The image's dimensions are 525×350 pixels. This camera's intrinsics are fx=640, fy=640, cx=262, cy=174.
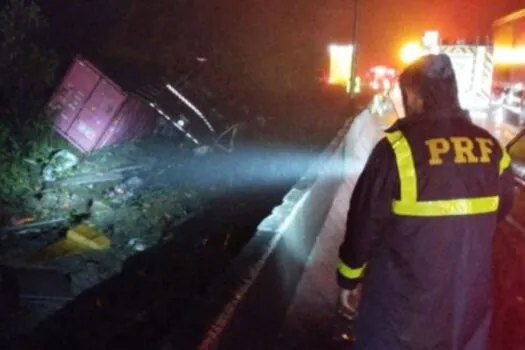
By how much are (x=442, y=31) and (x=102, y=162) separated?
816 inches

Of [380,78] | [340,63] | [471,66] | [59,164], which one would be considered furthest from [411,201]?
[340,63]

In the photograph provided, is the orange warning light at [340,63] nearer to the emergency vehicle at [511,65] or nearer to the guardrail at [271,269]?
the emergency vehicle at [511,65]

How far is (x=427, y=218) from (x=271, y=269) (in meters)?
2.16

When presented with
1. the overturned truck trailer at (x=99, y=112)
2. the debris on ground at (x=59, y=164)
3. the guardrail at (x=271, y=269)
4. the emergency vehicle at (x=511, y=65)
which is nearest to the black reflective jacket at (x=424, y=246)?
the guardrail at (x=271, y=269)

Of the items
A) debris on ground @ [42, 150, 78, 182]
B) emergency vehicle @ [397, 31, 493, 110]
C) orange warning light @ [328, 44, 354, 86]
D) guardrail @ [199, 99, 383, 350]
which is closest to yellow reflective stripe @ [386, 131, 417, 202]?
guardrail @ [199, 99, 383, 350]

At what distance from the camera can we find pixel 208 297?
3.93 m

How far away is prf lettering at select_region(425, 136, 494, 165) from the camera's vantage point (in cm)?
270

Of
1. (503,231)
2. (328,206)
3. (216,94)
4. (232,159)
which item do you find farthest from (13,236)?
(216,94)

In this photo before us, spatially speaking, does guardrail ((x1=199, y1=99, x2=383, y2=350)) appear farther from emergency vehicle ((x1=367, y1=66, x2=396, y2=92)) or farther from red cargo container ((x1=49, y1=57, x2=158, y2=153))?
emergency vehicle ((x1=367, y1=66, x2=396, y2=92))

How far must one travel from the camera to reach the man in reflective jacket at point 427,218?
2703mm

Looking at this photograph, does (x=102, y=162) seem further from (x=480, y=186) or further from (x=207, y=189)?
(x=480, y=186)

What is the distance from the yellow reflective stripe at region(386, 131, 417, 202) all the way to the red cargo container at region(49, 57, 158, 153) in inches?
561

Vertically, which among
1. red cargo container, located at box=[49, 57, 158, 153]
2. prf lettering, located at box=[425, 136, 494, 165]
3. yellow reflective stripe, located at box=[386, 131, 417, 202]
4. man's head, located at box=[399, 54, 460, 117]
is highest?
red cargo container, located at box=[49, 57, 158, 153]

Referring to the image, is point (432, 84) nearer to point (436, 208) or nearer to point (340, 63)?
point (436, 208)
